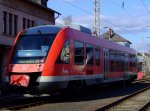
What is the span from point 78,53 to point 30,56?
2774 millimetres

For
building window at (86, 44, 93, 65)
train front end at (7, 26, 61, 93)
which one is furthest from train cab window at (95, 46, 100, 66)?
train front end at (7, 26, 61, 93)

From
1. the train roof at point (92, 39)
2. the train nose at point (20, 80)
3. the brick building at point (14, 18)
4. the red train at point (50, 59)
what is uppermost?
the brick building at point (14, 18)

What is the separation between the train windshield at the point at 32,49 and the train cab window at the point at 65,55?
23.4 inches

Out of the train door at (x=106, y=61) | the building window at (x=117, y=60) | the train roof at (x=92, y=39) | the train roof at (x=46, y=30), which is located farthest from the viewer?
the building window at (x=117, y=60)

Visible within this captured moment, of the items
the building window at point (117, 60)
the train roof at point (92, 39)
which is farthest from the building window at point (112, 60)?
the building window at point (117, 60)

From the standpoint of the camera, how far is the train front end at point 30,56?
18047 millimetres

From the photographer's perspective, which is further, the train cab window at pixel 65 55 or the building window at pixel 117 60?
the building window at pixel 117 60

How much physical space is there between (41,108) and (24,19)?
23.0 m

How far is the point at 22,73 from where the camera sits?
60.0ft

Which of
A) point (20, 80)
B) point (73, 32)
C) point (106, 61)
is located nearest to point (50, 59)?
point (20, 80)

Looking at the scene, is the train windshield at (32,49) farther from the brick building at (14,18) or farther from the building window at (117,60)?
the brick building at (14,18)

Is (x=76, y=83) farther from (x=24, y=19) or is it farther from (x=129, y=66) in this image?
(x=24, y=19)

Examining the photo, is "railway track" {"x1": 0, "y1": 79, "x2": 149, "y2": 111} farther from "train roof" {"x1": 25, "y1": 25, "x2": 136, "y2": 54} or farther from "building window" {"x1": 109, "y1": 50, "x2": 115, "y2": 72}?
"building window" {"x1": 109, "y1": 50, "x2": 115, "y2": 72}

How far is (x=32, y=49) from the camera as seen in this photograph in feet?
61.5
